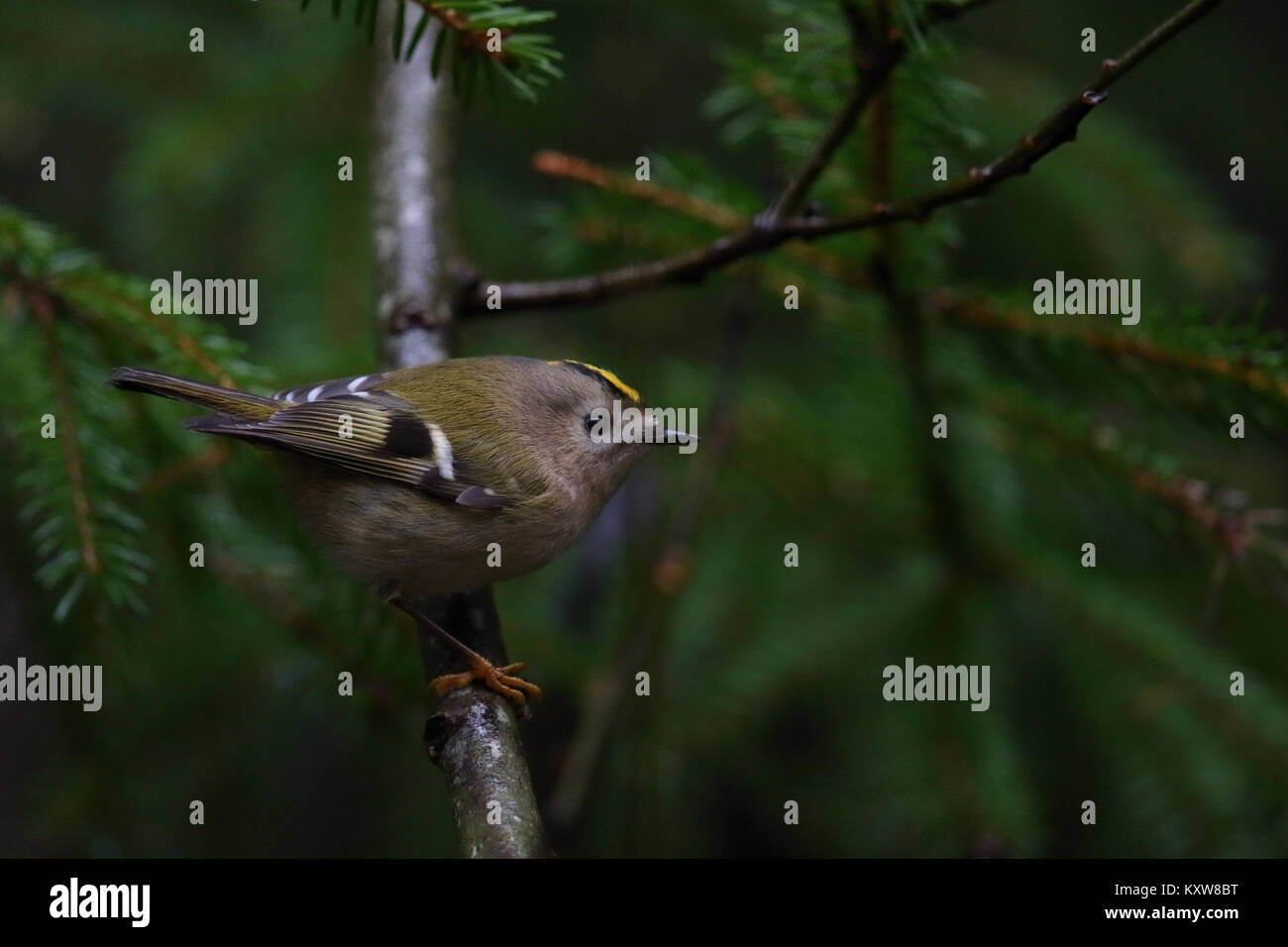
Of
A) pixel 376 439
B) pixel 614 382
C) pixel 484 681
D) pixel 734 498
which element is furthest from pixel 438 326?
pixel 734 498

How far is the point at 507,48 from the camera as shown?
144 cm

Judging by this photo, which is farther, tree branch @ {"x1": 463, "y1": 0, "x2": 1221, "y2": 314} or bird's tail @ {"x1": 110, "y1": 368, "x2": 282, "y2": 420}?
bird's tail @ {"x1": 110, "y1": 368, "x2": 282, "y2": 420}

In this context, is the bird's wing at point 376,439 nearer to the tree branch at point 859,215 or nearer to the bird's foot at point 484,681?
the tree branch at point 859,215

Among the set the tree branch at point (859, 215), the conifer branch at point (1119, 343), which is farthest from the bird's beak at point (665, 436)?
the conifer branch at point (1119, 343)

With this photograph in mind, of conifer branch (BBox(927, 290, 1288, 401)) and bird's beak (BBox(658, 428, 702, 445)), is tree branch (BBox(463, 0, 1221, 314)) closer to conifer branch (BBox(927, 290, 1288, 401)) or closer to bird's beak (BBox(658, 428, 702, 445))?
bird's beak (BBox(658, 428, 702, 445))

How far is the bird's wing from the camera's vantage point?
1.96m

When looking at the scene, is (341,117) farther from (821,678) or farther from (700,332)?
(821,678)

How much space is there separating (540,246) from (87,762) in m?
1.62

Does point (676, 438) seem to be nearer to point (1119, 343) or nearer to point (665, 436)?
point (665, 436)

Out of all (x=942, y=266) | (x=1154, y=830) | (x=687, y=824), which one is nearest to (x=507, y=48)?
(x=942, y=266)

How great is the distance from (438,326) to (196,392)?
465 millimetres

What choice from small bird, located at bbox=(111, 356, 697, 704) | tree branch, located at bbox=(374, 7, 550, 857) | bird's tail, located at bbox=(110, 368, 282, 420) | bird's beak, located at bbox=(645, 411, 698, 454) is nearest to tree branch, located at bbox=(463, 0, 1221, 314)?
tree branch, located at bbox=(374, 7, 550, 857)

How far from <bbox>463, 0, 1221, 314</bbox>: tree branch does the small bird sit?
21cm

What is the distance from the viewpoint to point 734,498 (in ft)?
9.57
